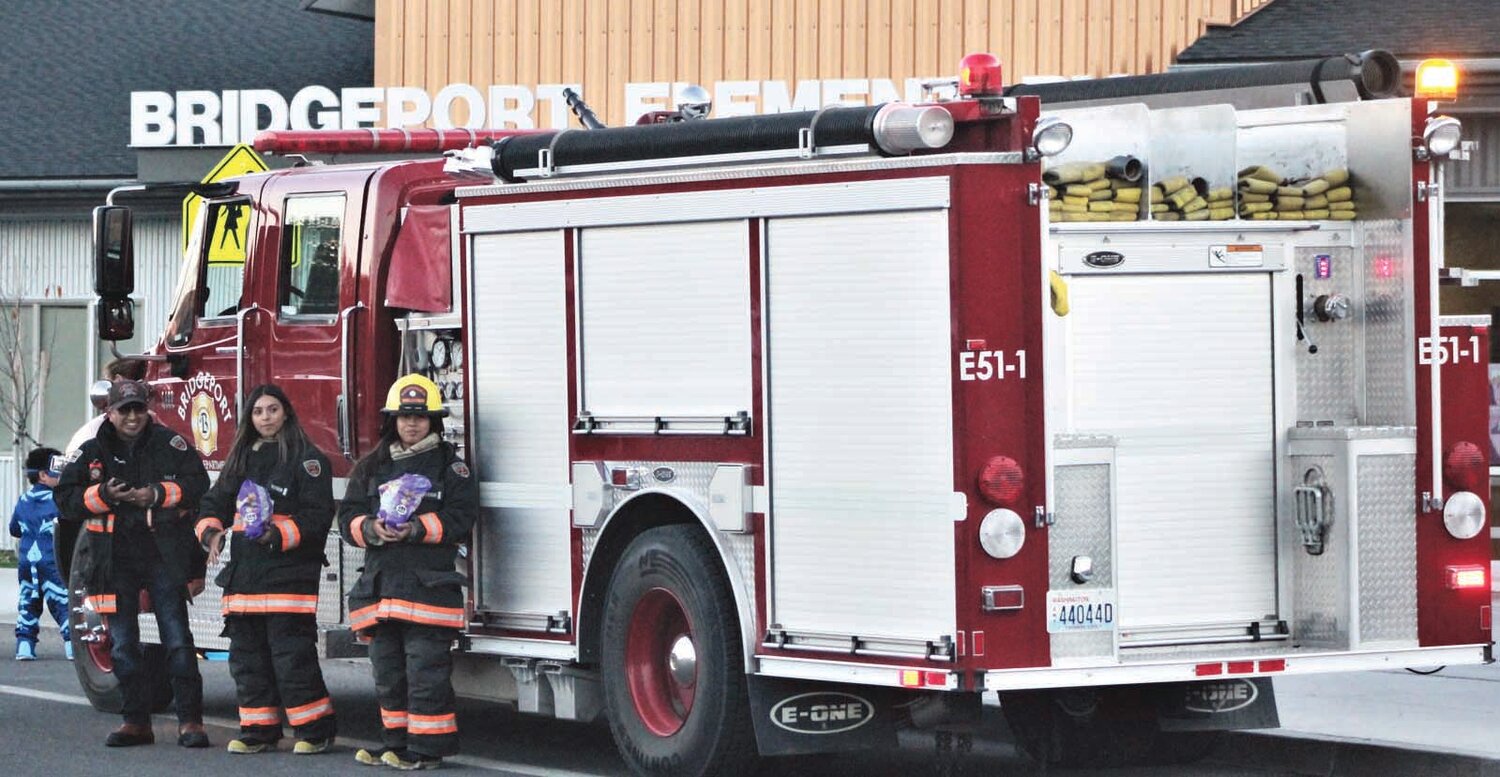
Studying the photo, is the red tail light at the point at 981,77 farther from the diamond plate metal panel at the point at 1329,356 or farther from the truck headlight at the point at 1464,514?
the truck headlight at the point at 1464,514

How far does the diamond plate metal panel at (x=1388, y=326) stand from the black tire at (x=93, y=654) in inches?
249

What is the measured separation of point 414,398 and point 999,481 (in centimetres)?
280

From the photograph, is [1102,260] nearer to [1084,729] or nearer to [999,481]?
[999,481]

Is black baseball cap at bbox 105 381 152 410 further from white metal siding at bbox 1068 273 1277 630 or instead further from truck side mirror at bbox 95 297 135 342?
white metal siding at bbox 1068 273 1277 630

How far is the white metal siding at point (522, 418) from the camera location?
32.1 feet

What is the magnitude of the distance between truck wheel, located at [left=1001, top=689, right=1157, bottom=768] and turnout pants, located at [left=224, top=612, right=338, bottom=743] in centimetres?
303

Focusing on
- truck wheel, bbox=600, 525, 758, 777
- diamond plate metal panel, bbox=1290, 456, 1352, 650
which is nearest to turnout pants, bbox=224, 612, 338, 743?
truck wheel, bbox=600, 525, 758, 777

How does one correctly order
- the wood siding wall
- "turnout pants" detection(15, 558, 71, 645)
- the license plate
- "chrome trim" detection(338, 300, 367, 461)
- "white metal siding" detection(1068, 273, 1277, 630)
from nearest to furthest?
the license plate
"white metal siding" detection(1068, 273, 1277, 630)
"chrome trim" detection(338, 300, 367, 461)
"turnout pants" detection(15, 558, 71, 645)
the wood siding wall

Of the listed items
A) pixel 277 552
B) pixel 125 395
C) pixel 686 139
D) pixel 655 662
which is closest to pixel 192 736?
pixel 277 552

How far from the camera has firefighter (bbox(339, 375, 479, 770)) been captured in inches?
387

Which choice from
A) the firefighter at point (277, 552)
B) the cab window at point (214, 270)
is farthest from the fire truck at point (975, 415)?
the cab window at point (214, 270)

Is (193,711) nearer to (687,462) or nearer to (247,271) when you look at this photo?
(247,271)

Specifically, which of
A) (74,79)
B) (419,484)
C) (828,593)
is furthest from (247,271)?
(74,79)

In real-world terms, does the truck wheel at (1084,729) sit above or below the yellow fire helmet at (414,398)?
below
